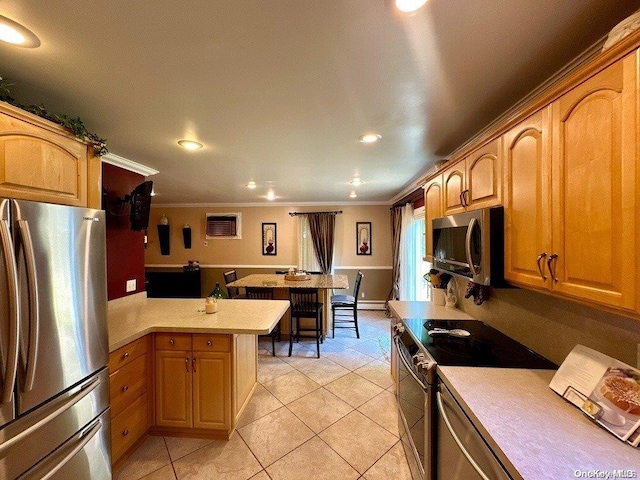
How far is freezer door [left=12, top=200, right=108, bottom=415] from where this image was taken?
43.6 inches

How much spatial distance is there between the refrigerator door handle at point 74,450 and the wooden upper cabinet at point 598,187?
2.38 meters

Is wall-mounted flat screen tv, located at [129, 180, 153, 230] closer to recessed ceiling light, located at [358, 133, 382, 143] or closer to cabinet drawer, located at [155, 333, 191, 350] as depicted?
cabinet drawer, located at [155, 333, 191, 350]

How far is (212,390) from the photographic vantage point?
6.56 ft

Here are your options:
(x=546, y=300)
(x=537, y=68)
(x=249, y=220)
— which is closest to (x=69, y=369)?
(x=546, y=300)

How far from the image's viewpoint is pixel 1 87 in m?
1.22

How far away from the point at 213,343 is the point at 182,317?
429mm

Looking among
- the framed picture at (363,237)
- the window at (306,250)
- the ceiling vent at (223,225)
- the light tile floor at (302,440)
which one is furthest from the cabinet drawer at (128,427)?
the framed picture at (363,237)

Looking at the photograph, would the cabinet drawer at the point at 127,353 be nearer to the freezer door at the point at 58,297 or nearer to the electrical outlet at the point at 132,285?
the freezer door at the point at 58,297

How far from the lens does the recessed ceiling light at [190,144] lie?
2240 millimetres

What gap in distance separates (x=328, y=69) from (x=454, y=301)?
2237mm

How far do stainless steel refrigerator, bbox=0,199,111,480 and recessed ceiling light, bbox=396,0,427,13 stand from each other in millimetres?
1715

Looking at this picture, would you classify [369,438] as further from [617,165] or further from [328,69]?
[328,69]

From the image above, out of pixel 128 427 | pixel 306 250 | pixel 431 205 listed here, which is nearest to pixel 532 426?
pixel 431 205

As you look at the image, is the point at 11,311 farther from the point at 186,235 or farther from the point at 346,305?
the point at 186,235
